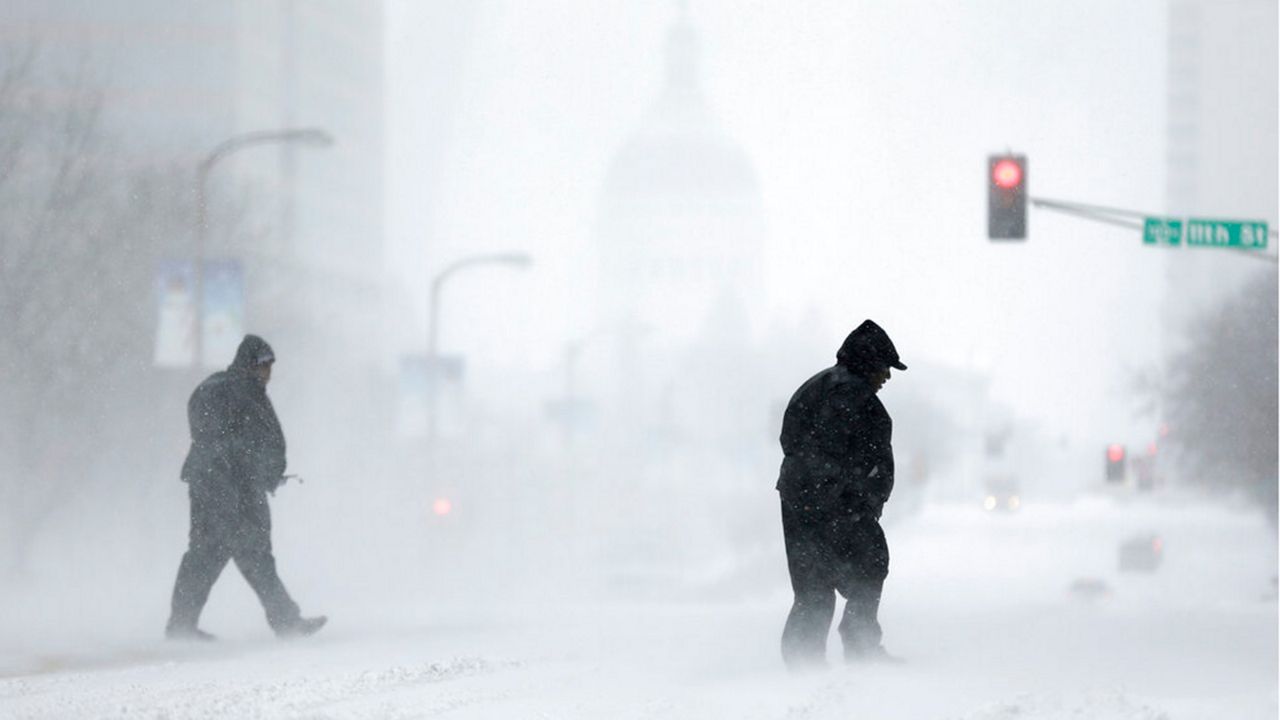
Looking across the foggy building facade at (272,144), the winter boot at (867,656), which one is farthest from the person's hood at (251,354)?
the foggy building facade at (272,144)

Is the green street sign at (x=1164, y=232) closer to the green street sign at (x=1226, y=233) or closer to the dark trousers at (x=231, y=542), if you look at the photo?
the green street sign at (x=1226, y=233)

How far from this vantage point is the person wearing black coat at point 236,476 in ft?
39.0

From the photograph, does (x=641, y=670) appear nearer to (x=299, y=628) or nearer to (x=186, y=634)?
(x=299, y=628)

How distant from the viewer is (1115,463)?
6788 cm

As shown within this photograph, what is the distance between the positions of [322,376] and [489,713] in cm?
3882

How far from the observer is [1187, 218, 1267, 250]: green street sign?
25594 mm

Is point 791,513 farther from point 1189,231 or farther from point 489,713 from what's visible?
point 1189,231

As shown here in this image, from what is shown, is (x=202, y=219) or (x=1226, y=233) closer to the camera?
(x=1226, y=233)

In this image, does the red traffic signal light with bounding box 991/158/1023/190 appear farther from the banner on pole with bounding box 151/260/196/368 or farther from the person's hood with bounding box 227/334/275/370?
the person's hood with bounding box 227/334/275/370

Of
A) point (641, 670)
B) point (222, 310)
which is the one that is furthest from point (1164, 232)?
point (641, 670)

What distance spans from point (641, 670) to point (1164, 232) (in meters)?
17.6

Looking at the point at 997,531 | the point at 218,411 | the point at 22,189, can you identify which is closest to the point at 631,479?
the point at 997,531

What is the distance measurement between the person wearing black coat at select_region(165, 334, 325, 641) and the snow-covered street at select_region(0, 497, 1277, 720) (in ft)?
1.28

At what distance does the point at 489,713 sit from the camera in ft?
27.6
